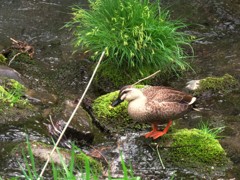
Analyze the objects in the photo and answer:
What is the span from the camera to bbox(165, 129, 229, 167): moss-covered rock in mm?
4927

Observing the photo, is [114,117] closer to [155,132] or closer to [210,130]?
[155,132]

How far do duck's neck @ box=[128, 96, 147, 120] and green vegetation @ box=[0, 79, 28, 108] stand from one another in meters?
1.40

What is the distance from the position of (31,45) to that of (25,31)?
57cm

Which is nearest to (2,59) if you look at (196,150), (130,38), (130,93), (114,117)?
(130,38)

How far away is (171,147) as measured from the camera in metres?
5.08

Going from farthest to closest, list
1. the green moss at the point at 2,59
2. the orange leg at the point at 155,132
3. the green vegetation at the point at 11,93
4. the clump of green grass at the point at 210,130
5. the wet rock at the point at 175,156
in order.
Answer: the green moss at the point at 2,59, the green vegetation at the point at 11,93, the clump of green grass at the point at 210,130, the orange leg at the point at 155,132, the wet rock at the point at 175,156

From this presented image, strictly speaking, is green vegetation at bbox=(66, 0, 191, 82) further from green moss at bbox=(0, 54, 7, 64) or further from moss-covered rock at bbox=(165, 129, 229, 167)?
moss-covered rock at bbox=(165, 129, 229, 167)

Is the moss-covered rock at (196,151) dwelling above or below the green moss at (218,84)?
above

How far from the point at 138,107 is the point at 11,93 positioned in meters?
1.72

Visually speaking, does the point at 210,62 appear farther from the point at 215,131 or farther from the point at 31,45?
the point at 31,45

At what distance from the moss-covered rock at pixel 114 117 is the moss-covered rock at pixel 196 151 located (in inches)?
26.1

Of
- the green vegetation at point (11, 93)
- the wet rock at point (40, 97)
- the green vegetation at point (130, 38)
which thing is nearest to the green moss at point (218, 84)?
the green vegetation at point (130, 38)

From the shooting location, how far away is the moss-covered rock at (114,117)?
561 cm

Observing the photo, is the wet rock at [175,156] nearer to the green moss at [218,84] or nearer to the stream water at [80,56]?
the stream water at [80,56]
